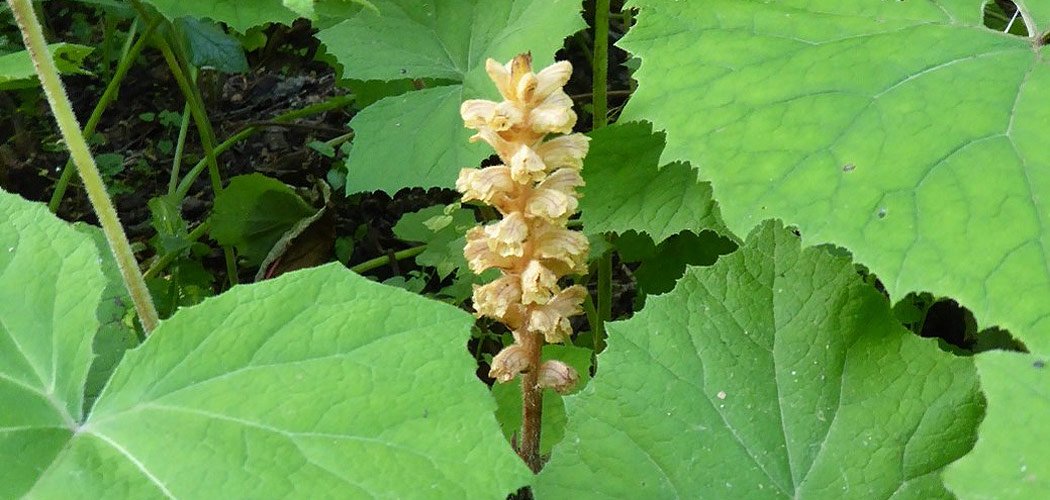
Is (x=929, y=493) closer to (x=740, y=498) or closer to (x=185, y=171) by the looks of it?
(x=740, y=498)

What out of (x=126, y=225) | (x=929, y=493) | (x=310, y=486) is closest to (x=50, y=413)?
(x=310, y=486)

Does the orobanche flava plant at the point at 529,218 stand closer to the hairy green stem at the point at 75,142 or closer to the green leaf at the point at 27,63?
the hairy green stem at the point at 75,142

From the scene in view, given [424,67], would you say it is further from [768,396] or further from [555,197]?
[768,396]

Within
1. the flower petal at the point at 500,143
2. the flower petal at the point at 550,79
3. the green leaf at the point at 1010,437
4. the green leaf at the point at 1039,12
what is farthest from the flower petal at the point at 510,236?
the green leaf at the point at 1039,12

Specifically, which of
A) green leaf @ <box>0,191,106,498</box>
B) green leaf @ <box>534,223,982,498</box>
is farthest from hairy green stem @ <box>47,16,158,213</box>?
green leaf @ <box>534,223,982,498</box>

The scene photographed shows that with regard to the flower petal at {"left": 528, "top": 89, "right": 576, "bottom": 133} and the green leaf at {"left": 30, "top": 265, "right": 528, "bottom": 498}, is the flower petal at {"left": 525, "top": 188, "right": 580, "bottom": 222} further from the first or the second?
the green leaf at {"left": 30, "top": 265, "right": 528, "bottom": 498}

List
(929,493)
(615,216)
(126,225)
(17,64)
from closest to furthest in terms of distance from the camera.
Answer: (929,493) < (615,216) < (17,64) < (126,225)
